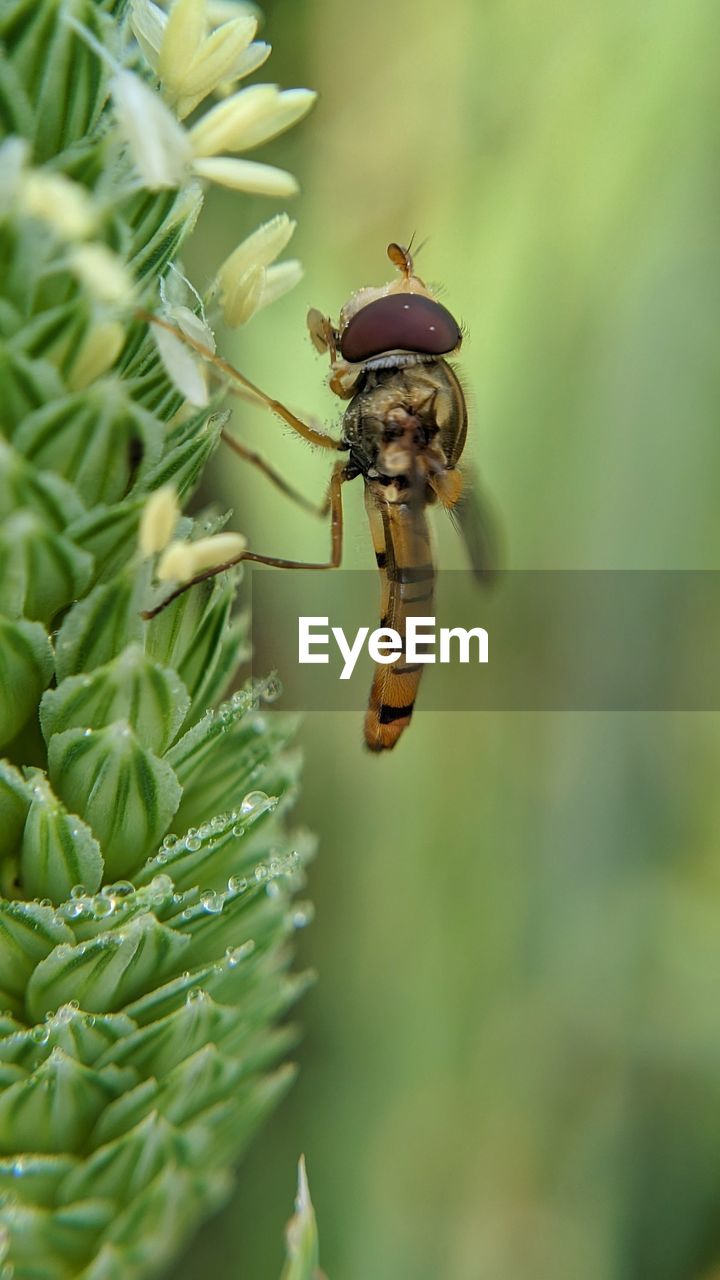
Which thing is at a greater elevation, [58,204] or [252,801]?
[58,204]

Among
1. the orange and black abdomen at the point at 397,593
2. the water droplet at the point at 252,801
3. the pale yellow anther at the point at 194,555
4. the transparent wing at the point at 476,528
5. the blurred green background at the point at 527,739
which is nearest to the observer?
the pale yellow anther at the point at 194,555

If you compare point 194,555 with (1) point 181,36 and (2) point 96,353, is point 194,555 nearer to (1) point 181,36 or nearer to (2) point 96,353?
(2) point 96,353

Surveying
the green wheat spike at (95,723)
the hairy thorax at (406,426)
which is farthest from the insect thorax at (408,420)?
the green wheat spike at (95,723)

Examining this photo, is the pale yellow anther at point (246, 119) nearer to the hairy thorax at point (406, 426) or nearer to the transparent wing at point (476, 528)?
the hairy thorax at point (406, 426)

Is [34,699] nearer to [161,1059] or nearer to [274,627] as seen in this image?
[161,1059]

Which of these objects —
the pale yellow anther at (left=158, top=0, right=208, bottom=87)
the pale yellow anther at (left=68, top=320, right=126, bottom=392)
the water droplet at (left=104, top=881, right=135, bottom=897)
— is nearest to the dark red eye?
the pale yellow anther at (left=158, top=0, right=208, bottom=87)

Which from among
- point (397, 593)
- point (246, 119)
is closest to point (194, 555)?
point (246, 119)
